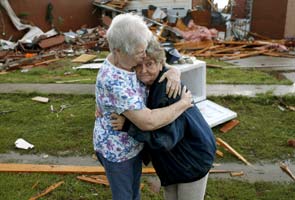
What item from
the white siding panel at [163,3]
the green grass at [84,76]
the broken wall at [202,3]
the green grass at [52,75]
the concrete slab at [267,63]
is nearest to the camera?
the green grass at [84,76]

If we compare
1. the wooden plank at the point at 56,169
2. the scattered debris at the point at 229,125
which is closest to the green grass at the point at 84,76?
the scattered debris at the point at 229,125

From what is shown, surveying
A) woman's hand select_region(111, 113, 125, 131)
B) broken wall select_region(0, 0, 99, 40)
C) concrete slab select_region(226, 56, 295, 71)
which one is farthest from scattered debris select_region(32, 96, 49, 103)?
broken wall select_region(0, 0, 99, 40)

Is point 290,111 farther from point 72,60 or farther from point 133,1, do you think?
point 133,1

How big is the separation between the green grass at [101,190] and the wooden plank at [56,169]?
0.41 feet

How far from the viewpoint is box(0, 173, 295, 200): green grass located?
3.74 metres

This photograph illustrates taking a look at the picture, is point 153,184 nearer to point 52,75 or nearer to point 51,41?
point 52,75

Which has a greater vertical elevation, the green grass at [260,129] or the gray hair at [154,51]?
the gray hair at [154,51]

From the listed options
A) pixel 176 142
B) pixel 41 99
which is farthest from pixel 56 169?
pixel 41 99

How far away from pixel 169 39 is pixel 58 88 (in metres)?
8.82

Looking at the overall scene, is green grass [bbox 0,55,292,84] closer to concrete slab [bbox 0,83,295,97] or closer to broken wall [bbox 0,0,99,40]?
concrete slab [bbox 0,83,295,97]

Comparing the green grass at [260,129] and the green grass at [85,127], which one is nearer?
the green grass at [260,129]

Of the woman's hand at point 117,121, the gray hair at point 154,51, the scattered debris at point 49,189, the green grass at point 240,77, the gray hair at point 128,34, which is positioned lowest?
the green grass at point 240,77

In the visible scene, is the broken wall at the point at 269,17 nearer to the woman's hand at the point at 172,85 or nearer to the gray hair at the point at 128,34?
the woman's hand at the point at 172,85

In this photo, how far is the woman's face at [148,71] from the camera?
2154 mm
